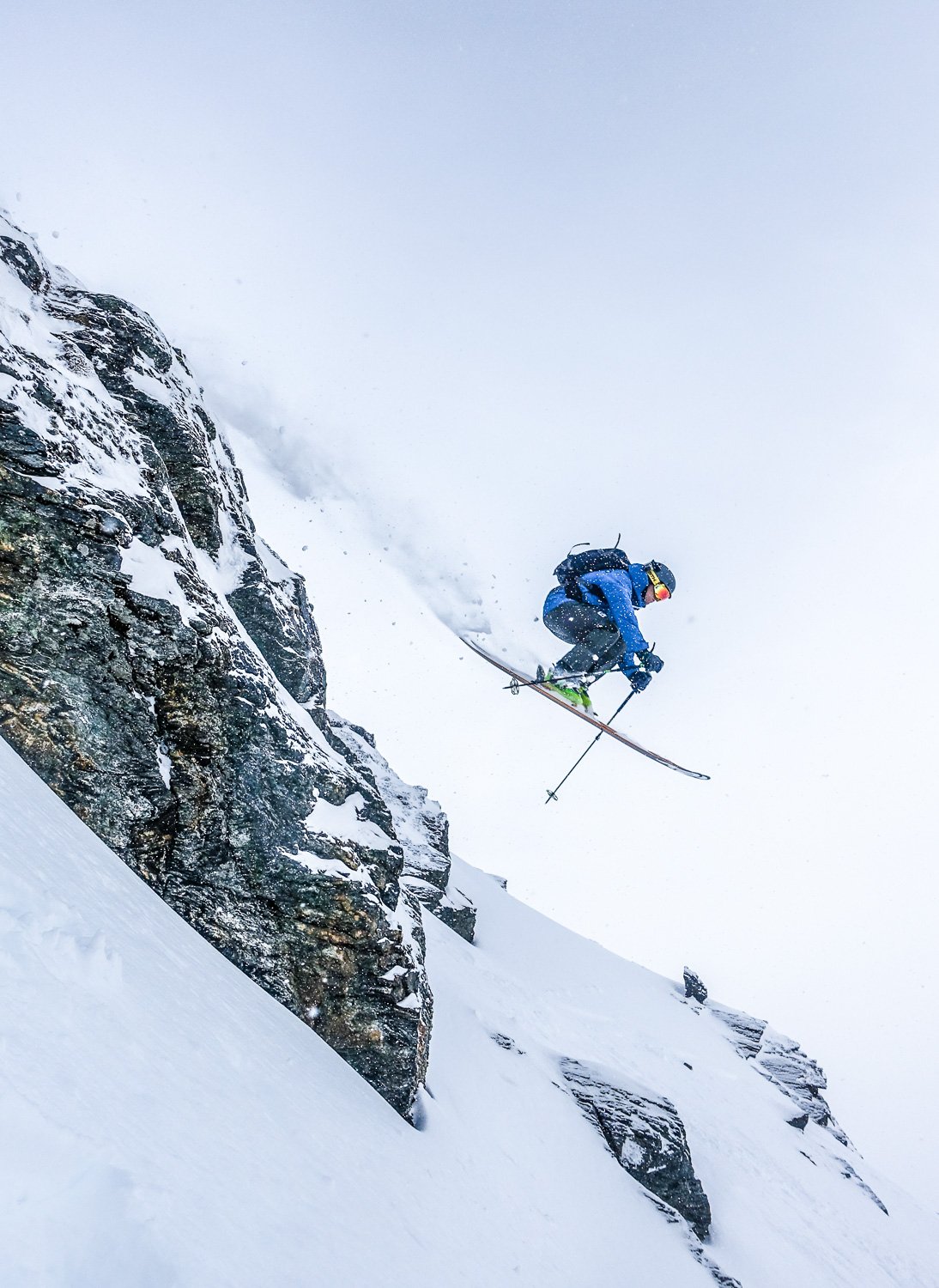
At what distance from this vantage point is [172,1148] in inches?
96.7

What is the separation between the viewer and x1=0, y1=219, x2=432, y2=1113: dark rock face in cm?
473

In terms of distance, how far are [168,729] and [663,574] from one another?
7917mm

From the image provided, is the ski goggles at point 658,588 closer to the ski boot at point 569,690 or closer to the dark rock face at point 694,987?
the ski boot at point 569,690

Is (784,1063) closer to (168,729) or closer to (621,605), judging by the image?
(621,605)

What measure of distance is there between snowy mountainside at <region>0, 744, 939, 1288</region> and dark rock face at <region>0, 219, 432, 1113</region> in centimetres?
38

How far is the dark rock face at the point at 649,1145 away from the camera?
859 cm

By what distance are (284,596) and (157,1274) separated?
7.96m

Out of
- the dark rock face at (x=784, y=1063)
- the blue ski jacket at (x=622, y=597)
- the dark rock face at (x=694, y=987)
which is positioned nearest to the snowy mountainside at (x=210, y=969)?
the blue ski jacket at (x=622, y=597)

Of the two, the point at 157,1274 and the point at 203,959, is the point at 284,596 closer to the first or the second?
the point at 203,959

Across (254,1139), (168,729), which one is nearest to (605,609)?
(168,729)

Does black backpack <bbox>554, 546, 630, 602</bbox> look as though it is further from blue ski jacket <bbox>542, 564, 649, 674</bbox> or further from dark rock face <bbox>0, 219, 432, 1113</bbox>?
dark rock face <bbox>0, 219, 432, 1113</bbox>

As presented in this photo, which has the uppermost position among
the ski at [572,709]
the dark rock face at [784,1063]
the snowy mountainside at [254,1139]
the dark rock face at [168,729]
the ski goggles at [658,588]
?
the ski goggles at [658,588]

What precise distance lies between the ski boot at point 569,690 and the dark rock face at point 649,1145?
20.5 ft

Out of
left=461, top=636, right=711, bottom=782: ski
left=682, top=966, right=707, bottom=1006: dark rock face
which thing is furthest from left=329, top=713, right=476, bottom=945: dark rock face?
left=682, top=966, right=707, bottom=1006: dark rock face
